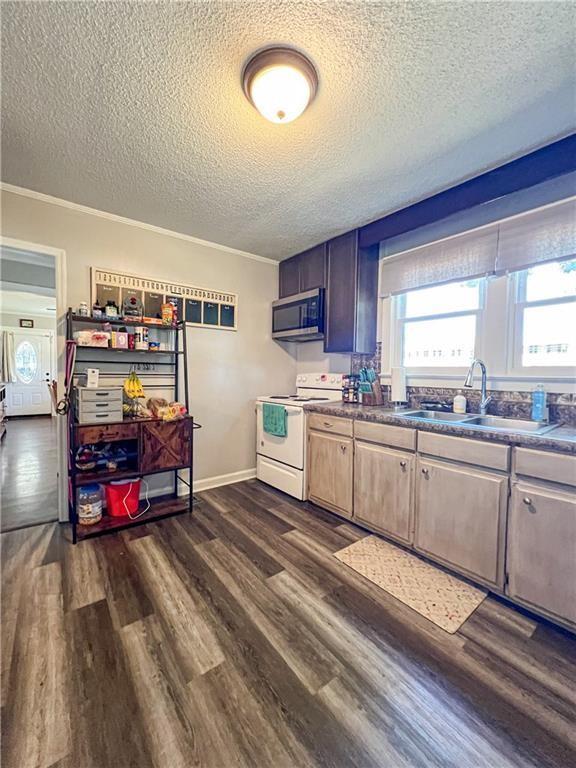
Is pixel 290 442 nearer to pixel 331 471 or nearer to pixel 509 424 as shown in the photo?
pixel 331 471

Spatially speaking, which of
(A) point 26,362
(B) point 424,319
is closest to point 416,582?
(B) point 424,319

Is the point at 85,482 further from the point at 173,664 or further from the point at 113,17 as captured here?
the point at 113,17

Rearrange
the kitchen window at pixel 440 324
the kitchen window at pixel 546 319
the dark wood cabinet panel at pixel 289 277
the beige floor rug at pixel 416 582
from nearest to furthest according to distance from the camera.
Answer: the beige floor rug at pixel 416 582 → the kitchen window at pixel 546 319 → the kitchen window at pixel 440 324 → the dark wood cabinet panel at pixel 289 277

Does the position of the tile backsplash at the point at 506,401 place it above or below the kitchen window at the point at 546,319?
below

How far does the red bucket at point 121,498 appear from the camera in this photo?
2.46 meters

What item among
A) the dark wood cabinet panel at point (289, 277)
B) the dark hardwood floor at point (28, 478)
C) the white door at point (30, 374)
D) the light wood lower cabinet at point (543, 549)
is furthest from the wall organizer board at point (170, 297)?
the white door at point (30, 374)

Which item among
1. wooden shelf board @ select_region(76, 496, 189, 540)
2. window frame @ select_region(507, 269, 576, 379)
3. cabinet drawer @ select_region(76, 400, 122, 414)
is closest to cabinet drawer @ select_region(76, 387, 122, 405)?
cabinet drawer @ select_region(76, 400, 122, 414)

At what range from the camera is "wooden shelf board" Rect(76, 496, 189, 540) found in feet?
7.42

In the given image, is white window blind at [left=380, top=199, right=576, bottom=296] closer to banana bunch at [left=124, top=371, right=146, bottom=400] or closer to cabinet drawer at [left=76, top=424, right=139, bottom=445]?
banana bunch at [left=124, top=371, right=146, bottom=400]

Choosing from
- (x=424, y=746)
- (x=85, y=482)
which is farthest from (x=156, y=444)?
(x=424, y=746)

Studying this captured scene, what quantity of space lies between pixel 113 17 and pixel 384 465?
2563mm

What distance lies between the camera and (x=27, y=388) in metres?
7.48

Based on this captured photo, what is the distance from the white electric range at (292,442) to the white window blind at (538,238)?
1.69 m

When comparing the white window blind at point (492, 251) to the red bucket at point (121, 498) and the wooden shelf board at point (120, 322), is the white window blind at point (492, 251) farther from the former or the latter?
the red bucket at point (121, 498)
